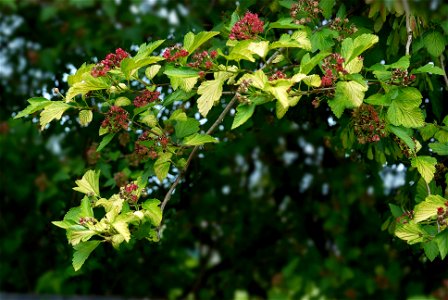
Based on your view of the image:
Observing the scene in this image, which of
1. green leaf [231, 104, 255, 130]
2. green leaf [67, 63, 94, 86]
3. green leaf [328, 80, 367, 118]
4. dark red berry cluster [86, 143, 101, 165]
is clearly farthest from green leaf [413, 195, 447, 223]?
dark red berry cluster [86, 143, 101, 165]

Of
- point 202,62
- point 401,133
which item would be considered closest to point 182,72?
point 202,62

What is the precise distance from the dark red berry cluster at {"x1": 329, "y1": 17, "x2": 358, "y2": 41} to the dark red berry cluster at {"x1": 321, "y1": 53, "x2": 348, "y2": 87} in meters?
0.36

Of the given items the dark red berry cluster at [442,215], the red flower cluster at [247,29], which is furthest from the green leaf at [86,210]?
the dark red berry cluster at [442,215]

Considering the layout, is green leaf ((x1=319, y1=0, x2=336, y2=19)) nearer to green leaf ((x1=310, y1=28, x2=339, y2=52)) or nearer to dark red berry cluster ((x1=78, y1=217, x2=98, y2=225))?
green leaf ((x1=310, y1=28, x2=339, y2=52))

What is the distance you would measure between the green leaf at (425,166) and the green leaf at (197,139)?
62 cm

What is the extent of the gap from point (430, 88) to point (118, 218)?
49.2 inches

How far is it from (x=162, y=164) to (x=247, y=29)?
51 cm

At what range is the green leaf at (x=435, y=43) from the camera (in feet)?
7.30

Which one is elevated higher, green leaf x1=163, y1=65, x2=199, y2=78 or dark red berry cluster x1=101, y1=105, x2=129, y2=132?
green leaf x1=163, y1=65, x2=199, y2=78

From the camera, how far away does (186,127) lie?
6.78 feet

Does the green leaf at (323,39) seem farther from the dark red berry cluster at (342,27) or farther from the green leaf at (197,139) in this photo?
the green leaf at (197,139)

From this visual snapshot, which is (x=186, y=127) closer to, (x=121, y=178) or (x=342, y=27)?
(x=342, y=27)

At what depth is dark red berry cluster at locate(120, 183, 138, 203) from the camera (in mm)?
1910

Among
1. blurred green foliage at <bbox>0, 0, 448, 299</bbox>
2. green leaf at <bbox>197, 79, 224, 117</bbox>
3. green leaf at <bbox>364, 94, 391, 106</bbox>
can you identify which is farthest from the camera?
blurred green foliage at <bbox>0, 0, 448, 299</bbox>
